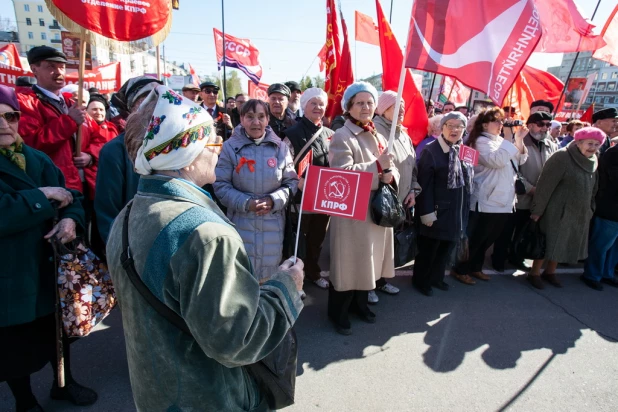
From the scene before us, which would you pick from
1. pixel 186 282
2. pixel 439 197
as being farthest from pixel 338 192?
pixel 439 197

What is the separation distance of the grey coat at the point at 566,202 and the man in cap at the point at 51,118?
484cm

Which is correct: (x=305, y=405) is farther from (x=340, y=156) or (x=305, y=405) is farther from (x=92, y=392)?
(x=340, y=156)

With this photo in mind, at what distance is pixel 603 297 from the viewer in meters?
4.21

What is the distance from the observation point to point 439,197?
3.73 m

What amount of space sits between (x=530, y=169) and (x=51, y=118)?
5.25 meters

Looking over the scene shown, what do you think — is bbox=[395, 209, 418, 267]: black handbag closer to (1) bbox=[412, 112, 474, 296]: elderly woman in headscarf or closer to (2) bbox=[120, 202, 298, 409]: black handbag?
(1) bbox=[412, 112, 474, 296]: elderly woman in headscarf

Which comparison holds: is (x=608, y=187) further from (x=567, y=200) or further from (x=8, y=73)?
(x=8, y=73)

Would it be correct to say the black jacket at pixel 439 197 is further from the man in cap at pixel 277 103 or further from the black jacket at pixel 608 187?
the black jacket at pixel 608 187

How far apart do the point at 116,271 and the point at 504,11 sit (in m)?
2.84

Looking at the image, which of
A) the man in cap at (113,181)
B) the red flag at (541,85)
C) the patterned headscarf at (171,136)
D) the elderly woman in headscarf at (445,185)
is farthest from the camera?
the red flag at (541,85)

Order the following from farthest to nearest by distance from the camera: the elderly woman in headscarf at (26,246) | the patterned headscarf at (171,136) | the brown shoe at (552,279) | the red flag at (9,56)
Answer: the red flag at (9,56) → the brown shoe at (552,279) → the elderly woman in headscarf at (26,246) → the patterned headscarf at (171,136)

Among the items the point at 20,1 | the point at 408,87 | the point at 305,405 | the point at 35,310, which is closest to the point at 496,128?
the point at 408,87

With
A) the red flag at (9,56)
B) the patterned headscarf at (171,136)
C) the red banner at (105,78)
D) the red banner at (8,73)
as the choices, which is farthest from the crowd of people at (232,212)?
the red flag at (9,56)

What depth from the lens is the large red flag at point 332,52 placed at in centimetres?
490
